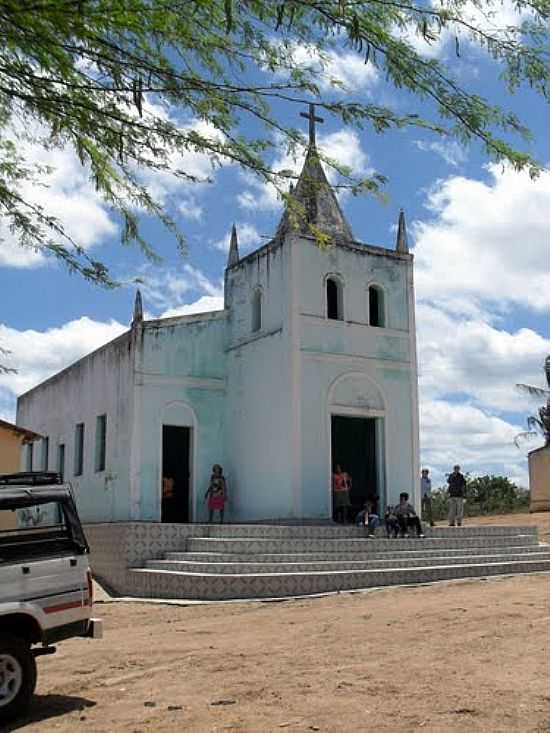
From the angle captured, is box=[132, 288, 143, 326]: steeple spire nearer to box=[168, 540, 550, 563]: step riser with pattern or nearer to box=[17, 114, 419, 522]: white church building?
box=[17, 114, 419, 522]: white church building

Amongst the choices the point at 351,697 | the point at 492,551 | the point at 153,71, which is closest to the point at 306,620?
the point at 351,697

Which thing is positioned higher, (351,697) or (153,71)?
(153,71)

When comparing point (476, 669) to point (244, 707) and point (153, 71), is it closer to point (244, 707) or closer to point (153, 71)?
point (244, 707)

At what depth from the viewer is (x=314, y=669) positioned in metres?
8.77

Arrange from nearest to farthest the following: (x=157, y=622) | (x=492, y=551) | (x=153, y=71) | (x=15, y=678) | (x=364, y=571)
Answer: (x=153, y=71)
(x=15, y=678)
(x=157, y=622)
(x=364, y=571)
(x=492, y=551)

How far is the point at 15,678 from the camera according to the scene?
7.19m

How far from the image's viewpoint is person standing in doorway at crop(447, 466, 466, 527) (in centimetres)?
2081

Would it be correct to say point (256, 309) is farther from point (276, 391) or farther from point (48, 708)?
point (48, 708)

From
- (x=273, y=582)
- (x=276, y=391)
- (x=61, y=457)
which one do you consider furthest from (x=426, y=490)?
(x=61, y=457)

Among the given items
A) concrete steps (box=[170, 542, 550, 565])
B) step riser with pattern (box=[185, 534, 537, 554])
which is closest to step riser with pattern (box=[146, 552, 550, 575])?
concrete steps (box=[170, 542, 550, 565])

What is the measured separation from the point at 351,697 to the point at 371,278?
15.9 meters

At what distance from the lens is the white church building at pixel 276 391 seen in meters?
20.8

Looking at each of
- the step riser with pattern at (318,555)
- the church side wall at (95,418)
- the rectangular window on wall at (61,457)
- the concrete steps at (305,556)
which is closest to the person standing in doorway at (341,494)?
the step riser with pattern at (318,555)

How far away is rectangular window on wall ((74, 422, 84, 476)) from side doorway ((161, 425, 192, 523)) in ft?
13.5
